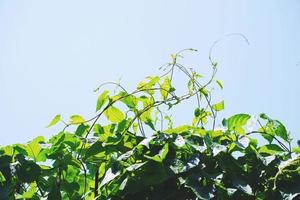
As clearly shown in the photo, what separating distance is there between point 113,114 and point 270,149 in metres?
0.57

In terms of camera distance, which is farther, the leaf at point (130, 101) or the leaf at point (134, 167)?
the leaf at point (130, 101)

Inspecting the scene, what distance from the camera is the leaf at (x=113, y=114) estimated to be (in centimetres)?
172

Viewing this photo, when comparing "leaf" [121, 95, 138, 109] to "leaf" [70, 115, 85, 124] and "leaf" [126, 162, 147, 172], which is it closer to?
"leaf" [70, 115, 85, 124]

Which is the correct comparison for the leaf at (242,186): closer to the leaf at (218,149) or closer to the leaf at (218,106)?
the leaf at (218,149)

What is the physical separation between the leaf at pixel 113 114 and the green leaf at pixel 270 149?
0.51 m

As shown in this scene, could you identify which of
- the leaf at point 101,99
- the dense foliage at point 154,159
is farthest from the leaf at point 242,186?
the leaf at point 101,99

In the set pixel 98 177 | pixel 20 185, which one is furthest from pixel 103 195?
pixel 20 185

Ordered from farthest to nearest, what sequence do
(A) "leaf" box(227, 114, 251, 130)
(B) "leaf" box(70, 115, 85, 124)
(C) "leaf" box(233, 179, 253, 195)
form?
(B) "leaf" box(70, 115, 85, 124)
(A) "leaf" box(227, 114, 251, 130)
(C) "leaf" box(233, 179, 253, 195)

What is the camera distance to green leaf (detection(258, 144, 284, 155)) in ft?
5.35

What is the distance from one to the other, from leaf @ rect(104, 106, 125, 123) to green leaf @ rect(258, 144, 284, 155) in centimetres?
51

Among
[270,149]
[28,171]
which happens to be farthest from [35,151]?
[270,149]

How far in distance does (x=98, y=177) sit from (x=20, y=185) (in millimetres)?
288

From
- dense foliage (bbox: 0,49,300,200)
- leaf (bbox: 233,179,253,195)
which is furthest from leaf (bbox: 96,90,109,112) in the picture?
leaf (bbox: 233,179,253,195)

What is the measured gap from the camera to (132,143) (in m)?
1.66
